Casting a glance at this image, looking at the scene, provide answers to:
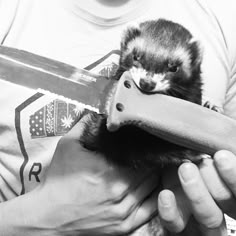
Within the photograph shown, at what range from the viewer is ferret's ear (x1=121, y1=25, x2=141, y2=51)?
1111mm

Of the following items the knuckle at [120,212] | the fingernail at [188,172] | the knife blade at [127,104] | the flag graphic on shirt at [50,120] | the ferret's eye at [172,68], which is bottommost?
the knuckle at [120,212]

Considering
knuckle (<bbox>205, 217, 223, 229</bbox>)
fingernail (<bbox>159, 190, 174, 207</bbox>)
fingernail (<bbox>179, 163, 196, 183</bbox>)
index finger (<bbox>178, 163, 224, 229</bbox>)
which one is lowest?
knuckle (<bbox>205, 217, 223, 229</bbox>)

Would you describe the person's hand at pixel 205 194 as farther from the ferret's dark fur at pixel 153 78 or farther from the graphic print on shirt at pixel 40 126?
the graphic print on shirt at pixel 40 126

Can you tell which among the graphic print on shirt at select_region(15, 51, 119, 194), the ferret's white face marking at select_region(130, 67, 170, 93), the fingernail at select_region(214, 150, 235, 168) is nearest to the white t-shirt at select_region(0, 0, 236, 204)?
the graphic print on shirt at select_region(15, 51, 119, 194)

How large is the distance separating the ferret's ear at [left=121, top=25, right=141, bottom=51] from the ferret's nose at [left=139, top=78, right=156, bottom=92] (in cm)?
21

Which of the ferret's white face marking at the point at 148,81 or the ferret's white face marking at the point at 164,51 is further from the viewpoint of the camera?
the ferret's white face marking at the point at 164,51

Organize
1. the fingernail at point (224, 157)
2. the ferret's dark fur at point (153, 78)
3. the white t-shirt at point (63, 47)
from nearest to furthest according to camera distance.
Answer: the fingernail at point (224, 157)
the ferret's dark fur at point (153, 78)
the white t-shirt at point (63, 47)

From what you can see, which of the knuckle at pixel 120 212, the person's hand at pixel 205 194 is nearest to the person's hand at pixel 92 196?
the knuckle at pixel 120 212

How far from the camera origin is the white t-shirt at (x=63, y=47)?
1075mm

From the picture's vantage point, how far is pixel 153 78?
3.18 ft

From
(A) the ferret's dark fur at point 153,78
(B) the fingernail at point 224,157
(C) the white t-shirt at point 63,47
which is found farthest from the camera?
(C) the white t-shirt at point 63,47

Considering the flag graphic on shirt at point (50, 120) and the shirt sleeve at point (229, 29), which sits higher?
the shirt sleeve at point (229, 29)

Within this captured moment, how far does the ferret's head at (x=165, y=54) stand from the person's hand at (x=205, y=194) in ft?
0.71

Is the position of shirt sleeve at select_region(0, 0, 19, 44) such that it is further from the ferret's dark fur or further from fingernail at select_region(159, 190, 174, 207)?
fingernail at select_region(159, 190, 174, 207)
